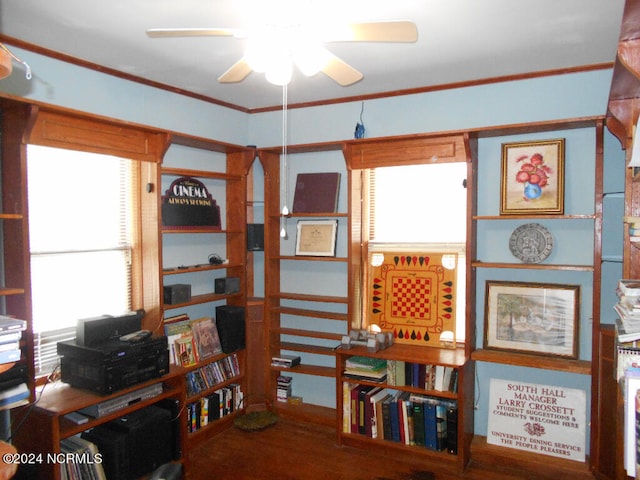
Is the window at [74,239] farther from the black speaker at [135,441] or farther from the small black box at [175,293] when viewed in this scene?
the black speaker at [135,441]

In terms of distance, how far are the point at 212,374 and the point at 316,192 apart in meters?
1.74

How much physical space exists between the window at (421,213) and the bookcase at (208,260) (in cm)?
113

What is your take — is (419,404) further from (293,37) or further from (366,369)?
(293,37)

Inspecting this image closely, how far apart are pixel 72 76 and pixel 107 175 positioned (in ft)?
2.22

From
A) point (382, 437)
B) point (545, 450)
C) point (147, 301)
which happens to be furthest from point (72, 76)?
point (545, 450)

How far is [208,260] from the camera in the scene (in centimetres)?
407

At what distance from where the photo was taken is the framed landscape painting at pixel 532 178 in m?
3.21

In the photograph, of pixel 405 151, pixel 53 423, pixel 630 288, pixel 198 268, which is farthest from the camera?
pixel 198 268

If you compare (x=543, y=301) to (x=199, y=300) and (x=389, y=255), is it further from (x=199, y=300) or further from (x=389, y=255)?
(x=199, y=300)

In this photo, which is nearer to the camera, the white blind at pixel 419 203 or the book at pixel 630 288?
the book at pixel 630 288

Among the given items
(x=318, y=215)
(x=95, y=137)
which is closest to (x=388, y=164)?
(x=318, y=215)

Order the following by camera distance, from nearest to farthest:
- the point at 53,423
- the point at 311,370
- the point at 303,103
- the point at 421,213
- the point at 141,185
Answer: the point at 53,423, the point at 141,185, the point at 421,213, the point at 311,370, the point at 303,103

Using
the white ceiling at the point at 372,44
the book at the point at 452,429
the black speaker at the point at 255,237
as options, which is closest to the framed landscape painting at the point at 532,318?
the book at the point at 452,429

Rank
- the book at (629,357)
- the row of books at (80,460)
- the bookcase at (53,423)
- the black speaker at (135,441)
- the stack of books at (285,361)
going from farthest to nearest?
1. the stack of books at (285,361)
2. the black speaker at (135,441)
3. the row of books at (80,460)
4. the bookcase at (53,423)
5. the book at (629,357)
